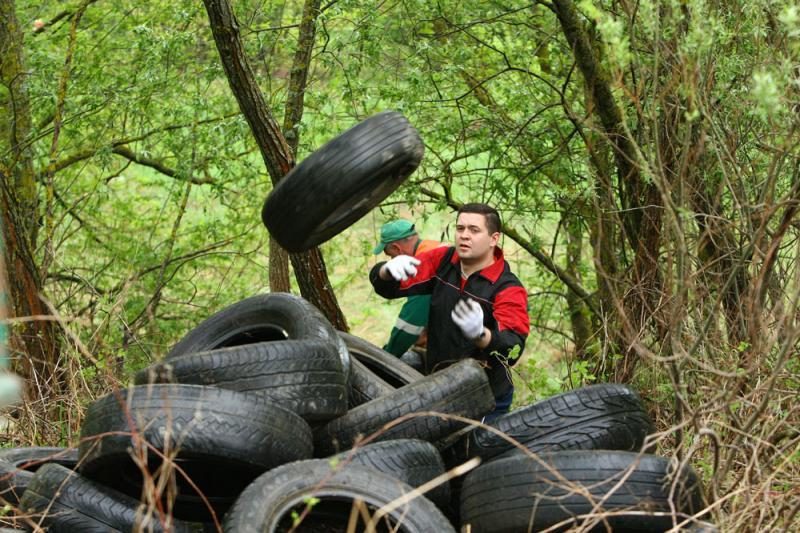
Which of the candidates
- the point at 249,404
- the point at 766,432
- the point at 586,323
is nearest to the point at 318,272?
the point at 249,404

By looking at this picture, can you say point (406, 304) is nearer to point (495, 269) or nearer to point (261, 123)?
point (495, 269)

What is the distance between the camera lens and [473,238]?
277 inches

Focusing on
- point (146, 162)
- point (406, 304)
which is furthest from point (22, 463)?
point (146, 162)

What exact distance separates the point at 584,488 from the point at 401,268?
2.51 meters

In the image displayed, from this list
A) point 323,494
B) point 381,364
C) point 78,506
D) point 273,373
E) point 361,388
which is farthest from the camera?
point 381,364

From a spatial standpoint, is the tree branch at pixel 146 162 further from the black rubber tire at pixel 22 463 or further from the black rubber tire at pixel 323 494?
the black rubber tire at pixel 323 494

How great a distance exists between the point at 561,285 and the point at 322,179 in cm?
620

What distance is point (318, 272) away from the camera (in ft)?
27.6

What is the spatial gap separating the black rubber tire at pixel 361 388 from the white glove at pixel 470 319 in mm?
633

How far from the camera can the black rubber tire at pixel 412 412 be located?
5832mm

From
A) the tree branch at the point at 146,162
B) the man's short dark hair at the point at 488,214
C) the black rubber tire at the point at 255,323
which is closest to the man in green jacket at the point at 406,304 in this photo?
the man's short dark hair at the point at 488,214

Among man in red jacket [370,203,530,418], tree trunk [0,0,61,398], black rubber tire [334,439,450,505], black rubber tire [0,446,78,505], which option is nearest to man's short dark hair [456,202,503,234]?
man in red jacket [370,203,530,418]

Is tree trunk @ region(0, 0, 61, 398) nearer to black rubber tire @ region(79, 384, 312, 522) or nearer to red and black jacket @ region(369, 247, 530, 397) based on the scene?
black rubber tire @ region(79, 384, 312, 522)

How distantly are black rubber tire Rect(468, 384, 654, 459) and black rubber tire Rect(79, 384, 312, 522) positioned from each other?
1.18m
